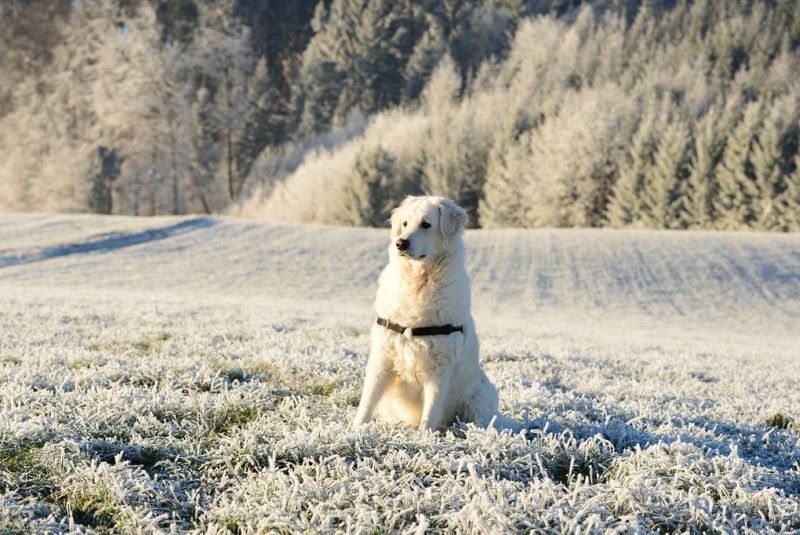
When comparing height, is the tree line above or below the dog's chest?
above

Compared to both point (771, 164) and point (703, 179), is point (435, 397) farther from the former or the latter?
point (771, 164)

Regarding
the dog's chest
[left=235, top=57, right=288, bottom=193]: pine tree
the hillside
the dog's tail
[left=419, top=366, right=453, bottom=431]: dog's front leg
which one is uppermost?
[left=235, top=57, right=288, bottom=193]: pine tree

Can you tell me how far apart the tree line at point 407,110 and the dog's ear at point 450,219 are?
5022 cm

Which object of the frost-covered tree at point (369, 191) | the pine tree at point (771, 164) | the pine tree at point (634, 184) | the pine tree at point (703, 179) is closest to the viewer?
the pine tree at point (771, 164)

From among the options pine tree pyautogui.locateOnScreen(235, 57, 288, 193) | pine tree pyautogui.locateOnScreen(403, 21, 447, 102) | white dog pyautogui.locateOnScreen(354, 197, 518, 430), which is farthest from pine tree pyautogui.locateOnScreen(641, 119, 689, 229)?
white dog pyautogui.locateOnScreen(354, 197, 518, 430)

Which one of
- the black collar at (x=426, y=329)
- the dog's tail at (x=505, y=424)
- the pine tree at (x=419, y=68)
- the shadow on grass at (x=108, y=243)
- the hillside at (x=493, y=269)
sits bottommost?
the hillside at (x=493, y=269)

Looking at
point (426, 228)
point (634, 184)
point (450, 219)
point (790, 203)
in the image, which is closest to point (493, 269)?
point (634, 184)

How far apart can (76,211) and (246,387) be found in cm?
7448

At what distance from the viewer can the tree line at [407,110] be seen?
5116 centimetres

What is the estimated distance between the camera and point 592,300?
26453 millimetres

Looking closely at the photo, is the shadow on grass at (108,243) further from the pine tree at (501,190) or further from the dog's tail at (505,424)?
the dog's tail at (505,424)

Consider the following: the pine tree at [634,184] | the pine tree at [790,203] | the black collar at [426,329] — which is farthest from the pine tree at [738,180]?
the black collar at [426,329]

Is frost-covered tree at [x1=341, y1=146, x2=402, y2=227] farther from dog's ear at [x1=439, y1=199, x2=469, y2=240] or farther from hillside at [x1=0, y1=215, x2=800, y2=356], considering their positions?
dog's ear at [x1=439, y1=199, x2=469, y2=240]

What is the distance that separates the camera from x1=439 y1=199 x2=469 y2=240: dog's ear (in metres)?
4.58
